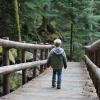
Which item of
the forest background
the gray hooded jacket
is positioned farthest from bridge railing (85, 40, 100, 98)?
the forest background

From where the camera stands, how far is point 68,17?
24.1 meters

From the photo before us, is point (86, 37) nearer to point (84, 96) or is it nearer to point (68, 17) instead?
point (68, 17)

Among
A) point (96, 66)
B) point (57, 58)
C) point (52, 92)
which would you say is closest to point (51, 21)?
point (57, 58)

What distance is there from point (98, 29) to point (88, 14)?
232 inches

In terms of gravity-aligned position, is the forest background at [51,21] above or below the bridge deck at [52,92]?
above

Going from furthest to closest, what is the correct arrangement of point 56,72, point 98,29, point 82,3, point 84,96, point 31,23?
point 98,29 → point 82,3 → point 31,23 → point 56,72 → point 84,96

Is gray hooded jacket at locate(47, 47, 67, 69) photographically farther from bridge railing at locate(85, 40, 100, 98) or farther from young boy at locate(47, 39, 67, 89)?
bridge railing at locate(85, 40, 100, 98)

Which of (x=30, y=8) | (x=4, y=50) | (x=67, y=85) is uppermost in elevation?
(x=30, y=8)

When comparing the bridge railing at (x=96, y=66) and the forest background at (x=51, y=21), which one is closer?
the bridge railing at (x=96, y=66)

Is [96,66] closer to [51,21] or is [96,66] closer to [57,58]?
[57,58]

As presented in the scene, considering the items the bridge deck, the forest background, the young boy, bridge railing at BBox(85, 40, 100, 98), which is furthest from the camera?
the forest background

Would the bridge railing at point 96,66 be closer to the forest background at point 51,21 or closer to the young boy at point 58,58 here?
the young boy at point 58,58

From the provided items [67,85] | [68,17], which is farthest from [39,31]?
[67,85]

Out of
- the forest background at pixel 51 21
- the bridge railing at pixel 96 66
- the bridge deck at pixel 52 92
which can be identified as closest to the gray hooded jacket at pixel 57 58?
the bridge deck at pixel 52 92
